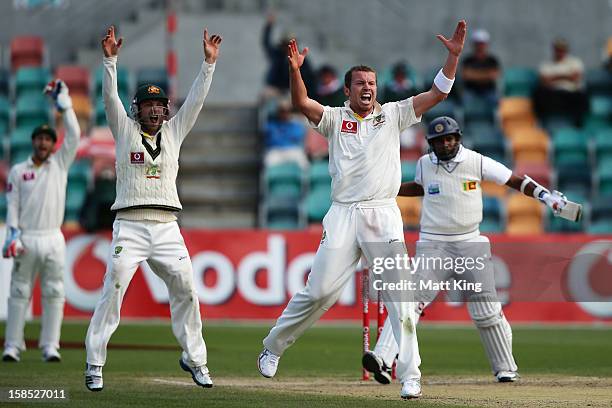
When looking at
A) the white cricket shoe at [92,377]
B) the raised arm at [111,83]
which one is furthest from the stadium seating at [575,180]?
the white cricket shoe at [92,377]

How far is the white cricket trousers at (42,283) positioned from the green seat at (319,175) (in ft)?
27.4

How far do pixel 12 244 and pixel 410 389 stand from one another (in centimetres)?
520

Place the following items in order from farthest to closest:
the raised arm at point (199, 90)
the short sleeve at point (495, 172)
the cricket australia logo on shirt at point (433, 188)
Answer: the cricket australia logo on shirt at point (433, 188)
the short sleeve at point (495, 172)
the raised arm at point (199, 90)

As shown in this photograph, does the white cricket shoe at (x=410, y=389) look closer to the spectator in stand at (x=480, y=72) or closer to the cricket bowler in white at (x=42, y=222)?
the cricket bowler in white at (x=42, y=222)

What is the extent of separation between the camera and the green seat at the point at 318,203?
20.6 m

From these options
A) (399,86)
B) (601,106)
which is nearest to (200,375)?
(399,86)

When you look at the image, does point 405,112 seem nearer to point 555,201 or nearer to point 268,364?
point 555,201

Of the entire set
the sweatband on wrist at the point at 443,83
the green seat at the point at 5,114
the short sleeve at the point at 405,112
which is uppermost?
the green seat at the point at 5,114

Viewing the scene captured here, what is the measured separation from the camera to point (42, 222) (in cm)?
1291

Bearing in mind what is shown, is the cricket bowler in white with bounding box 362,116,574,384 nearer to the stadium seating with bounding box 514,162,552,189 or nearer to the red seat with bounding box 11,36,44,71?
the stadium seating with bounding box 514,162,552,189

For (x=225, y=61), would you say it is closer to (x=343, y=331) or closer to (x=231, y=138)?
(x=231, y=138)

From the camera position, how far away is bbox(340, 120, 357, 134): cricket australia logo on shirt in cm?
941

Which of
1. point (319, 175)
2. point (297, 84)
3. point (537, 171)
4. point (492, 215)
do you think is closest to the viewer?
point (297, 84)

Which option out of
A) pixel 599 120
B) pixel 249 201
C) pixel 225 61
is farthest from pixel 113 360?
pixel 599 120
